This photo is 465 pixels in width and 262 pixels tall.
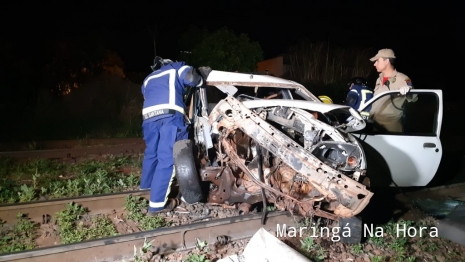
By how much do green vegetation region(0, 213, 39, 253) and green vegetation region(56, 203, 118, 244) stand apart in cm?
28

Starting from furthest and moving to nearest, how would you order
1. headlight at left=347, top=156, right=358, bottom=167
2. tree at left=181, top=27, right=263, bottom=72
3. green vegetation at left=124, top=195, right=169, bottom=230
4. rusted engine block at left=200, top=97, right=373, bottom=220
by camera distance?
tree at left=181, top=27, right=263, bottom=72, green vegetation at left=124, top=195, right=169, bottom=230, headlight at left=347, top=156, right=358, bottom=167, rusted engine block at left=200, top=97, right=373, bottom=220

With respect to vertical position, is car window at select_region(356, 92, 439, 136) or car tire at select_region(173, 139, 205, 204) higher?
car window at select_region(356, 92, 439, 136)

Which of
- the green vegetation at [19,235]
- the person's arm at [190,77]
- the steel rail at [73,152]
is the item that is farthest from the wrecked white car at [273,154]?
the steel rail at [73,152]

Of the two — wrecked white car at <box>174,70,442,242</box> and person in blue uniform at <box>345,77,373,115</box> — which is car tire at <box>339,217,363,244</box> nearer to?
wrecked white car at <box>174,70,442,242</box>

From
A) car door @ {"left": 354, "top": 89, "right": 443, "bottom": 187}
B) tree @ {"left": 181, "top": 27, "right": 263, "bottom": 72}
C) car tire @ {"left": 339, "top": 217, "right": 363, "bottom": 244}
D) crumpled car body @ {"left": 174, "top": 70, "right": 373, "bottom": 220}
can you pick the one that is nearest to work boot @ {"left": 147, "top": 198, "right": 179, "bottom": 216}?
crumpled car body @ {"left": 174, "top": 70, "right": 373, "bottom": 220}

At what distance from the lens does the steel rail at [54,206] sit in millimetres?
4184

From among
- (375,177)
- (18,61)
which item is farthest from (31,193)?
(18,61)

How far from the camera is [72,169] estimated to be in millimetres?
6387

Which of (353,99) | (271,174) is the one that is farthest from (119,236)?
(353,99)

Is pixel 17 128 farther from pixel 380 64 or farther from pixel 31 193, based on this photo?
pixel 380 64

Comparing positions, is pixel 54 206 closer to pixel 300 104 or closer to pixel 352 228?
pixel 300 104

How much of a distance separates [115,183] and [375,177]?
12.5 ft

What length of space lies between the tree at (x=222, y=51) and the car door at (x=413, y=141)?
30.0ft

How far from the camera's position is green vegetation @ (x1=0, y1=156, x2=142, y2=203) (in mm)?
5004
